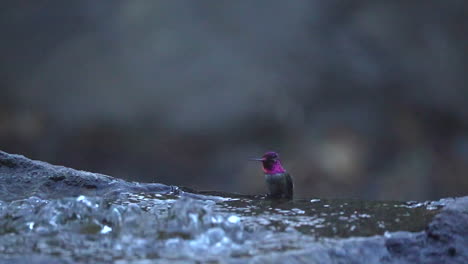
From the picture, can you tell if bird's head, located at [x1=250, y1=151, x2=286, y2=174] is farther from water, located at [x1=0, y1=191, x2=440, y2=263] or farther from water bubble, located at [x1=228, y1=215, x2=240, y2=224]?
water bubble, located at [x1=228, y1=215, x2=240, y2=224]

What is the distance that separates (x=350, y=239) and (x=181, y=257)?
39 centimetres

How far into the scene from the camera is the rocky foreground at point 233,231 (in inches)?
52.4

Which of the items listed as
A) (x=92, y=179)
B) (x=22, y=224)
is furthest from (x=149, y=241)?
(x=92, y=179)

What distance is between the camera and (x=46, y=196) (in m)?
2.17

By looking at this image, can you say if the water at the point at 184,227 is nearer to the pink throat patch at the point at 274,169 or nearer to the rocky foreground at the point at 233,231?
the rocky foreground at the point at 233,231

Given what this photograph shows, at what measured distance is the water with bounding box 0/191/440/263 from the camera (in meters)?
1.35

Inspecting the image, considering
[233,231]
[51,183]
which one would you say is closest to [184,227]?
[233,231]

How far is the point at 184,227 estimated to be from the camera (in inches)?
60.6

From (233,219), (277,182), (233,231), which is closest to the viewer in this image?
(233,231)

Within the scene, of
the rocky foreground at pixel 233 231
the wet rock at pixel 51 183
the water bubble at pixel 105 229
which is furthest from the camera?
the wet rock at pixel 51 183

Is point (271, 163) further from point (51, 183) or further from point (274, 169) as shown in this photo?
point (51, 183)

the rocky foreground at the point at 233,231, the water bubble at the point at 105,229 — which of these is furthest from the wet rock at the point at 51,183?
the water bubble at the point at 105,229

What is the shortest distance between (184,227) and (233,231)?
0.38 feet

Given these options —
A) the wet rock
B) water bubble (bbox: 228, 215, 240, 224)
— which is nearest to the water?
water bubble (bbox: 228, 215, 240, 224)
